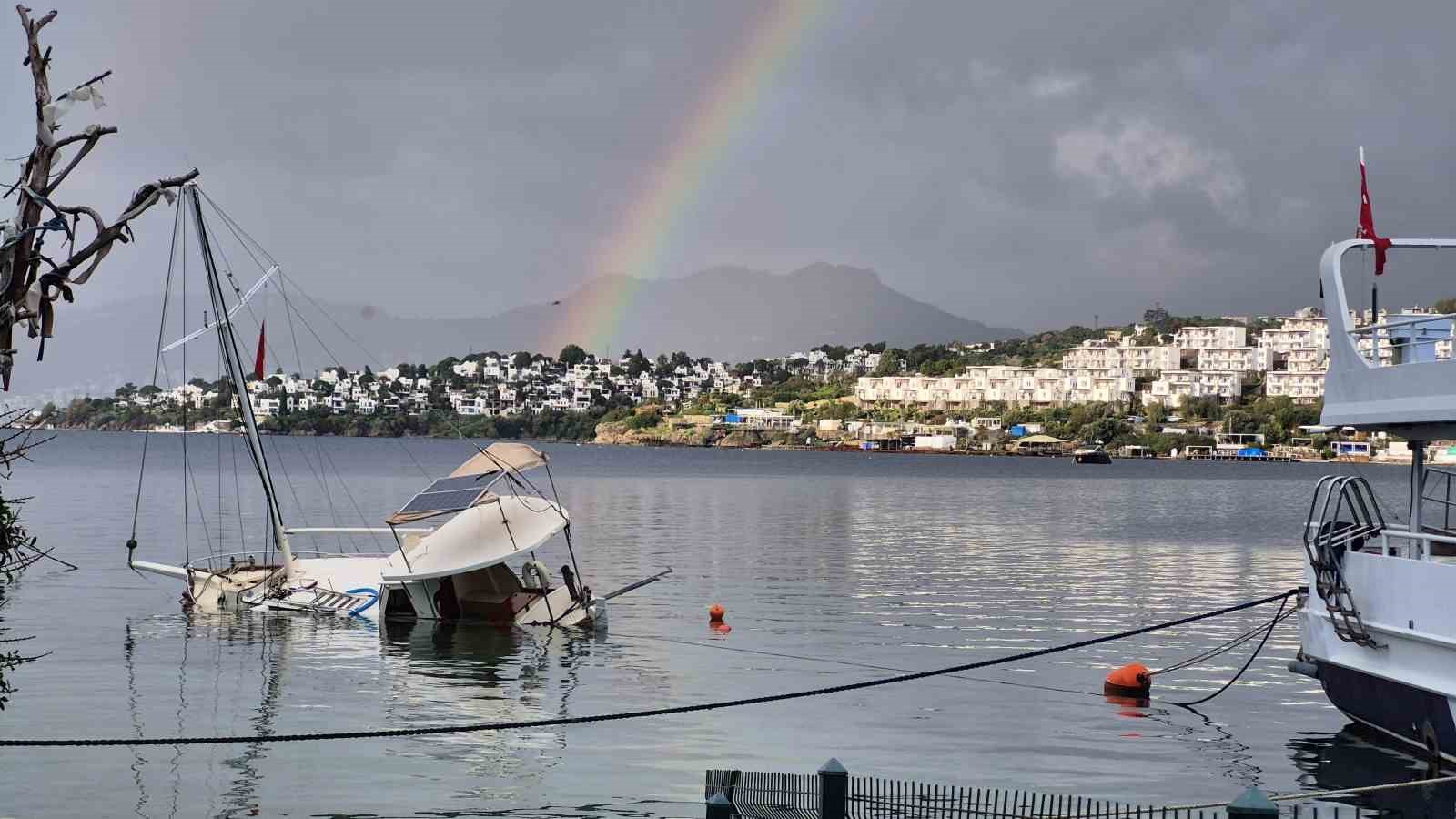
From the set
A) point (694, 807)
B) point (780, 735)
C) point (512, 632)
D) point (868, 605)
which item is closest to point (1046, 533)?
point (868, 605)

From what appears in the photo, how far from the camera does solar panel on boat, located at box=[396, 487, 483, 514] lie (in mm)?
38625

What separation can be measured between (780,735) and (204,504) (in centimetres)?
8842

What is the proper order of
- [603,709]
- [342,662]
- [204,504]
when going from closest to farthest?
[603,709]
[342,662]
[204,504]

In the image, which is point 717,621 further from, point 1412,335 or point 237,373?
point 1412,335

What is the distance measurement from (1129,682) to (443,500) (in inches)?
701

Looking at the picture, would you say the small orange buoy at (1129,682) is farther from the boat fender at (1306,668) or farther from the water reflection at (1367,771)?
the boat fender at (1306,668)

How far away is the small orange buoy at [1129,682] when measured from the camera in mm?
29531

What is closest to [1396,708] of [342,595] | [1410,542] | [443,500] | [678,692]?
[1410,542]

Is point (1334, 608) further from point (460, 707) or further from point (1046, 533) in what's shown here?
point (1046, 533)

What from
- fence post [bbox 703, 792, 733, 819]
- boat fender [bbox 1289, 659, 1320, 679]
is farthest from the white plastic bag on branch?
boat fender [bbox 1289, 659, 1320, 679]

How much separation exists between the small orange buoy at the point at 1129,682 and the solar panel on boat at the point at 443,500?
54.3 feet

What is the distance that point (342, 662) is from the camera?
1357 inches

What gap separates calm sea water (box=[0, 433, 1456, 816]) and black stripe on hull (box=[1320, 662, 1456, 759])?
3.07 feet

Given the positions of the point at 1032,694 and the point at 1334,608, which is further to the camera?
the point at 1032,694
